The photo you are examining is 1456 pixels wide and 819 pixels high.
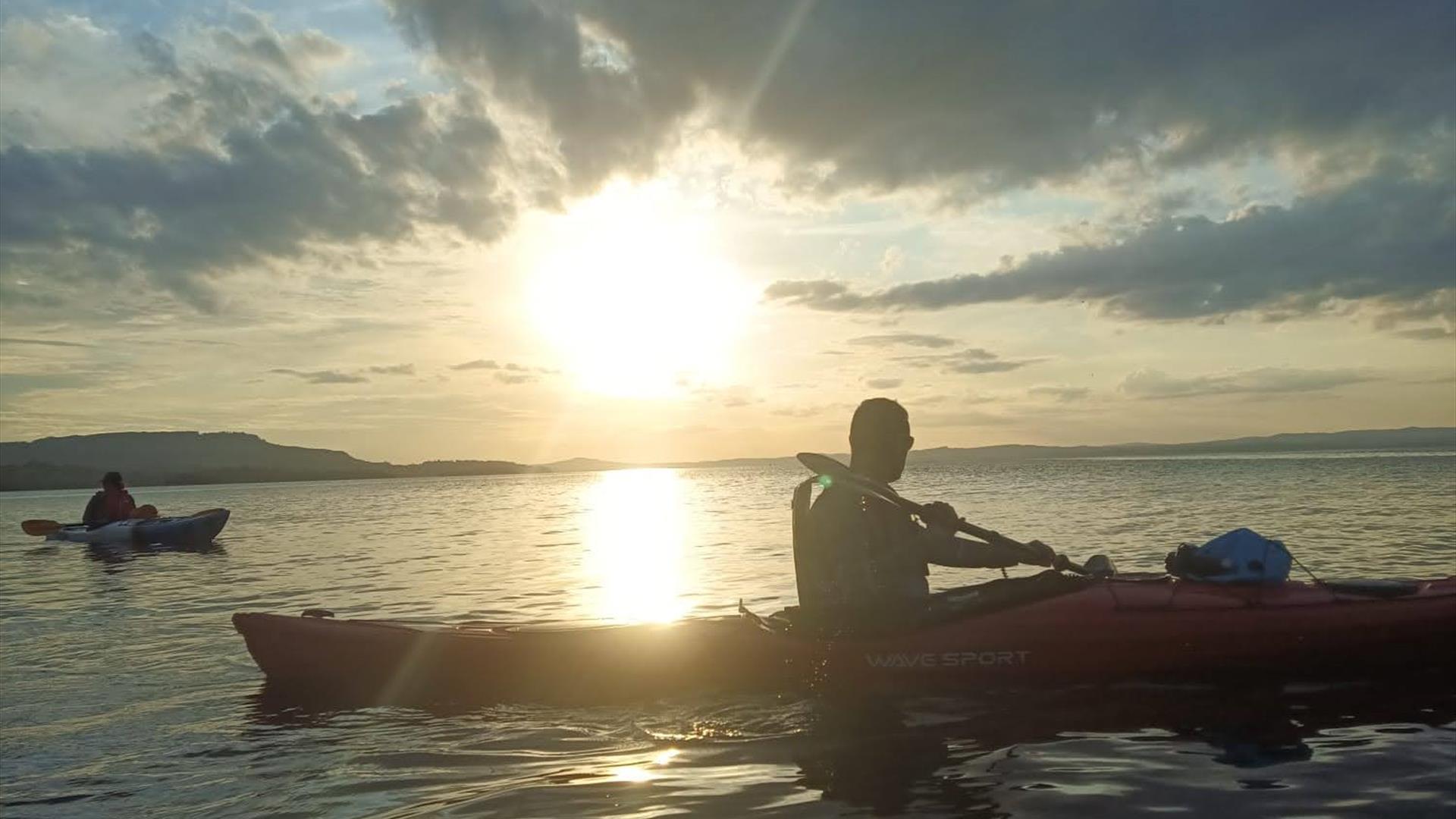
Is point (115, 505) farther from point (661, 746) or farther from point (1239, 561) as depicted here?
point (1239, 561)

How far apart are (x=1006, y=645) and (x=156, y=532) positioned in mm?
24221

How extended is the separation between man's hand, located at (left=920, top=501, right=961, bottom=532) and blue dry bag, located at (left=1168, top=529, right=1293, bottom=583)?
2006 mm

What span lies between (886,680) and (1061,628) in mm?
1342

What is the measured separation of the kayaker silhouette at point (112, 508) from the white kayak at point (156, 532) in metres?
0.30

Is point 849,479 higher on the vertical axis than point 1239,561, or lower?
higher

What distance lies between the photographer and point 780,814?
502cm

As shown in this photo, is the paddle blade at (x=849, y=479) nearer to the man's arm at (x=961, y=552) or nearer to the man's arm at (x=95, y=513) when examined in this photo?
the man's arm at (x=961, y=552)

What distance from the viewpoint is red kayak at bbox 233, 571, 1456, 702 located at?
7.04 metres

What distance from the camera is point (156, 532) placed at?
2488 cm

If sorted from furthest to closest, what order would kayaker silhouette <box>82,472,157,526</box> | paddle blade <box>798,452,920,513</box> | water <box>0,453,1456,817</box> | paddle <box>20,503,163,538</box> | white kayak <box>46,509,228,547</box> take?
paddle <box>20,503,163,538</box> < kayaker silhouette <box>82,472,157,526</box> < white kayak <box>46,509,228,547</box> < paddle blade <box>798,452,920,513</box> < water <box>0,453,1456,817</box>

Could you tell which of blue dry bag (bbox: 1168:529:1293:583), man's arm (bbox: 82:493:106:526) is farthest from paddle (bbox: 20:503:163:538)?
blue dry bag (bbox: 1168:529:1293:583)

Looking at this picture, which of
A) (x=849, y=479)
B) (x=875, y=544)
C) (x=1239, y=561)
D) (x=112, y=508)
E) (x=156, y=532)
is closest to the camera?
(x=849, y=479)

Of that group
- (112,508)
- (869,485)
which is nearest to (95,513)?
(112,508)

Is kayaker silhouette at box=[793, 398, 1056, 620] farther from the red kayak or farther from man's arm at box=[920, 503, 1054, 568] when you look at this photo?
the red kayak
